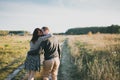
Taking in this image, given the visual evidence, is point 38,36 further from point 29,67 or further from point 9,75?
point 9,75

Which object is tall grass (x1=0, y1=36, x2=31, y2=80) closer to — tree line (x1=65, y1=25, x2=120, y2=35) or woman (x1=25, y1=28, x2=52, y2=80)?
woman (x1=25, y1=28, x2=52, y2=80)

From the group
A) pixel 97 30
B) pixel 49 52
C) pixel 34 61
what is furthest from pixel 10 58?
pixel 97 30

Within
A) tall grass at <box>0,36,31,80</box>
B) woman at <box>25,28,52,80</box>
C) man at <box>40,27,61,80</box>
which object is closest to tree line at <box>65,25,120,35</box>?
tall grass at <box>0,36,31,80</box>

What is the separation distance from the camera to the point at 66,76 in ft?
36.4

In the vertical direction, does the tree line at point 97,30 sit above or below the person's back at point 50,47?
below

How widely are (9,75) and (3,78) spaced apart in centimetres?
68

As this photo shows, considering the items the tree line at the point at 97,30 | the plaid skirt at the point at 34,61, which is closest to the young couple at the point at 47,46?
the plaid skirt at the point at 34,61

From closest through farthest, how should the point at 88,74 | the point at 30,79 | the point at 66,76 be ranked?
the point at 30,79 → the point at 88,74 → the point at 66,76

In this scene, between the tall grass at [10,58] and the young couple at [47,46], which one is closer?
the young couple at [47,46]

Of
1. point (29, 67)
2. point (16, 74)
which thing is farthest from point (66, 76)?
point (29, 67)

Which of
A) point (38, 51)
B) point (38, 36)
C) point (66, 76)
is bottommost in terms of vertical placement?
point (66, 76)

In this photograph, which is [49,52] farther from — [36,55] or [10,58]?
[10,58]

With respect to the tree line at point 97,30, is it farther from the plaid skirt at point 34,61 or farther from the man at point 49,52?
the man at point 49,52

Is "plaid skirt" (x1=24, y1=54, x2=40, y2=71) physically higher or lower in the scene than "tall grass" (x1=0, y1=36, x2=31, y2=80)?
higher
